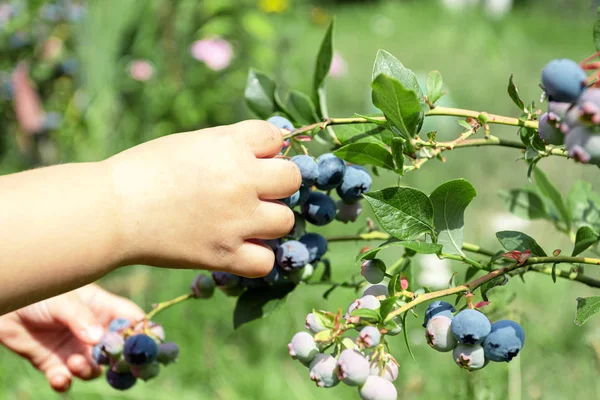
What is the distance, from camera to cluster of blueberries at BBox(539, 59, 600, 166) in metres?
0.49

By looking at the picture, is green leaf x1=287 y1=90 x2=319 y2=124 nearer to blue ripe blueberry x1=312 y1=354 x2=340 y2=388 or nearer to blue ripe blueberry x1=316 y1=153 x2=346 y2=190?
blue ripe blueberry x1=316 y1=153 x2=346 y2=190

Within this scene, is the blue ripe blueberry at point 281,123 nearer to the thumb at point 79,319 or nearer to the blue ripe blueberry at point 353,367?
the blue ripe blueberry at point 353,367

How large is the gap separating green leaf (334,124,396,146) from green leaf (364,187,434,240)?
0.11m

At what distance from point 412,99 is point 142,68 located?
2335 millimetres

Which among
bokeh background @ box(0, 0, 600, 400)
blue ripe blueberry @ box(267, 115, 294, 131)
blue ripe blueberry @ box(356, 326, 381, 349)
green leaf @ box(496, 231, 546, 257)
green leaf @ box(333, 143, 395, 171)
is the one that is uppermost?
green leaf @ box(333, 143, 395, 171)

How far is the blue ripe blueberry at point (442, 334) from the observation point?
0.58m

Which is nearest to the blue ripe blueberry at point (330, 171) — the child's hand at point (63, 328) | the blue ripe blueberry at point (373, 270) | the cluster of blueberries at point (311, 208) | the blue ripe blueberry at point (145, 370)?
the cluster of blueberries at point (311, 208)

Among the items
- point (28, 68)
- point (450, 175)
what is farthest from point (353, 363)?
point (450, 175)

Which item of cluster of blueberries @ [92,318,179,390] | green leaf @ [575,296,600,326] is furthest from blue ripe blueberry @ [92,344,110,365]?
green leaf @ [575,296,600,326]

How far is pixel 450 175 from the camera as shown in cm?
301

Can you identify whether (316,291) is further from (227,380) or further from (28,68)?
(28,68)

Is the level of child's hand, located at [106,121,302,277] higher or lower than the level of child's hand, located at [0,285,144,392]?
higher

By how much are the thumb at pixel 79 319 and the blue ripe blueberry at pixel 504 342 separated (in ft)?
1.90

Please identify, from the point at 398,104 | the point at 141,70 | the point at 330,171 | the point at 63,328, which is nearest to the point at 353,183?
the point at 330,171
